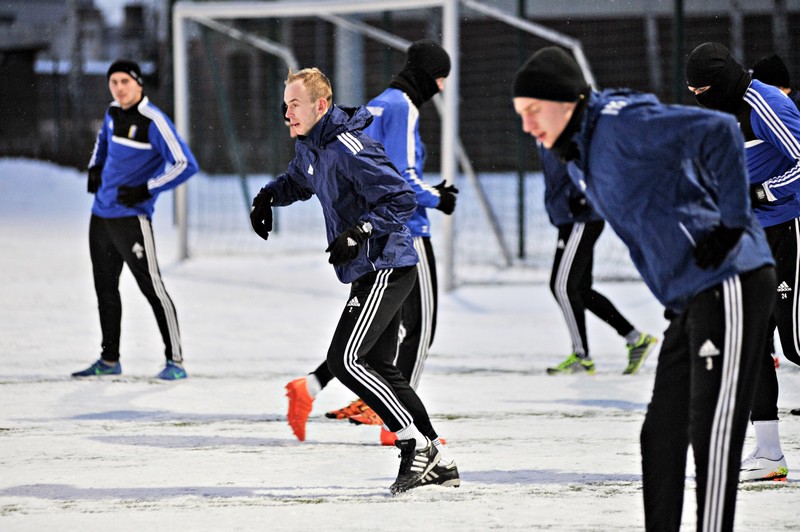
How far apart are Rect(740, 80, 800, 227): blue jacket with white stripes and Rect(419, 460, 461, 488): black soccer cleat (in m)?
1.70

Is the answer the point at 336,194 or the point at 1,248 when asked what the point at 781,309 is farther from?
the point at 1,248

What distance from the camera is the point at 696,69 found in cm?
486

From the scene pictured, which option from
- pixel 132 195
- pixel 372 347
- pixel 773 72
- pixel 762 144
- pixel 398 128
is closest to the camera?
pixel 372 347

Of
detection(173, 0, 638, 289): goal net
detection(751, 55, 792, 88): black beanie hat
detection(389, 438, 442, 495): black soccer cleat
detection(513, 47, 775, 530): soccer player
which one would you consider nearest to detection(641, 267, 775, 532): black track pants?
detection(513, 47, 775, 530): soccer player

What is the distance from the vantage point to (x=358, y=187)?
15.1ft

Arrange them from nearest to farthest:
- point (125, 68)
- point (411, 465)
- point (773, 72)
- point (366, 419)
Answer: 1. point (411, 465)
2. point (366, 419)
3. point (773, 72)
4. point (125, 68)

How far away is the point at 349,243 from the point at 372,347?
0.57 metres

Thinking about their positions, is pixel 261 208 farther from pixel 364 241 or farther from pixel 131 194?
pixel 131 194

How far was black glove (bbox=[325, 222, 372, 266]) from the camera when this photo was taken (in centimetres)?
441

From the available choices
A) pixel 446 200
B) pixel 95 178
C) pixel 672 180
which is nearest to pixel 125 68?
pixel 95 178

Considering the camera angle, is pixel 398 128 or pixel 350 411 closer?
pixel 398 128

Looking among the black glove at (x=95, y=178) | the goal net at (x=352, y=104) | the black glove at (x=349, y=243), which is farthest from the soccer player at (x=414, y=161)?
the goal net at (x=352, y=104)

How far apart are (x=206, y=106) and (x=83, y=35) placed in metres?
19.1

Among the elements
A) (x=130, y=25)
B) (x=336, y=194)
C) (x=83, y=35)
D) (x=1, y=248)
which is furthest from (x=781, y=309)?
(x=83, y=35)
